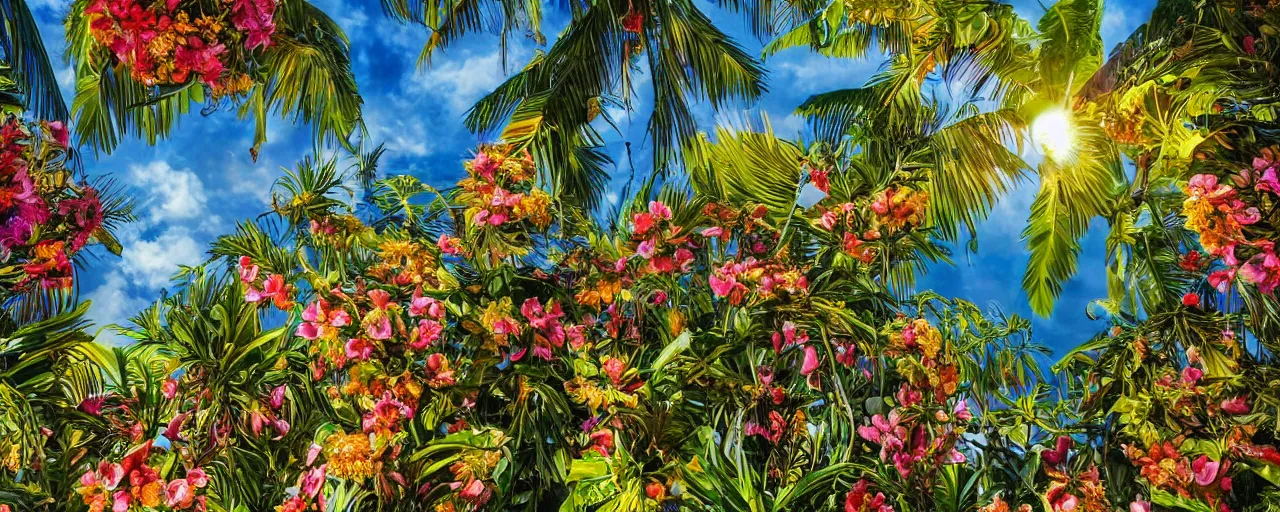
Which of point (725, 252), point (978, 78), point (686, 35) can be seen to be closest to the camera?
point (725, 252)

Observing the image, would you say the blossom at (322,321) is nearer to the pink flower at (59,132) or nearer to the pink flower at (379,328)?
the pink flower at (379,328)

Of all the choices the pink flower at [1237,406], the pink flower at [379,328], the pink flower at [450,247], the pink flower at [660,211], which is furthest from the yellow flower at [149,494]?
the pink flower at [1237,406]

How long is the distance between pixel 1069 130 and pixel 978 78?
21 cm

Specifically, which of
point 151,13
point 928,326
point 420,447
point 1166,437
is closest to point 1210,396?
point 1166,437

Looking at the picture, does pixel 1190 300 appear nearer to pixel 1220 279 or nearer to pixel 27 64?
pixel 1220 279

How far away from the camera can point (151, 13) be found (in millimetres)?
1928

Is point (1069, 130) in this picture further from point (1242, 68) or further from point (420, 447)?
point (420, 447)

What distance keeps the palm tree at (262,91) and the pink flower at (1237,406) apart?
1.77m

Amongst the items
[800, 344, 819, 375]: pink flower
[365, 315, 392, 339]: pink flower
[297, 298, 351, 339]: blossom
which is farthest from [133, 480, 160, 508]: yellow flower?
[800, 344, 819, 375]: pink flower

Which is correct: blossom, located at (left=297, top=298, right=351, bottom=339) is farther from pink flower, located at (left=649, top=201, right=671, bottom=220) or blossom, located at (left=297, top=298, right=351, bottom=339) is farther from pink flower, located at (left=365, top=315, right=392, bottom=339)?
pink flower, located at (left=649, top=201, right=671, bottom=220)

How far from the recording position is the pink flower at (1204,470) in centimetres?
162

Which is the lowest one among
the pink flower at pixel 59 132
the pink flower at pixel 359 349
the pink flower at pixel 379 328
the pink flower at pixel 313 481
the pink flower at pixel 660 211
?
the pink flower at pixel 313 481

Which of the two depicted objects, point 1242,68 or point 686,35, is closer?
point 1242,68

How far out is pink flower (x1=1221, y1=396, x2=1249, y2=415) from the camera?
5.36 ft
